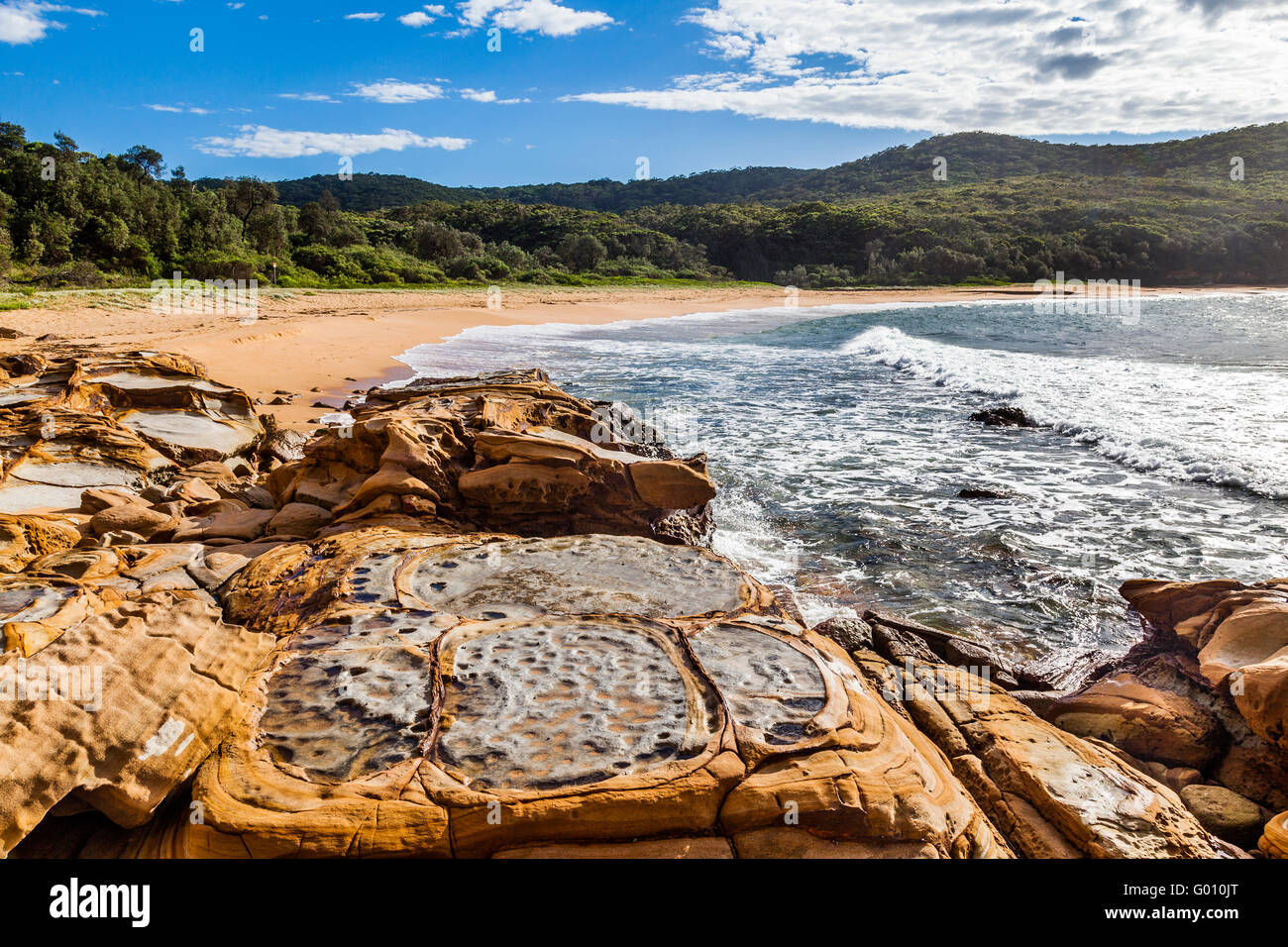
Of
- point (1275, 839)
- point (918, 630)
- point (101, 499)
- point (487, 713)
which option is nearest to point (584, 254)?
point (101, 499)

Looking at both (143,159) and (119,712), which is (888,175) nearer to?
(143,159)

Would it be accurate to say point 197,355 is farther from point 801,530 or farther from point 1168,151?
point 1168,151

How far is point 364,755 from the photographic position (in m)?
2.32

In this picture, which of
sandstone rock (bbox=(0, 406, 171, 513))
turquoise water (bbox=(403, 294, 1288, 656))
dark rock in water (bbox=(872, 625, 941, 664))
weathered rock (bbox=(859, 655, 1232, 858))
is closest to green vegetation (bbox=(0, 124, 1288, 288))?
turquoise water (bbox=(403, 294, 1288, 656))

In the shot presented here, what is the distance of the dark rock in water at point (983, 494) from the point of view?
816 centimetres

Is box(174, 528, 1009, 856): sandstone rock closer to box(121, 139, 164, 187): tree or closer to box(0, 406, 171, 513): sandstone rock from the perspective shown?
box(0, 406, 171, 513): sandstone rock

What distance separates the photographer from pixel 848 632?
14.0ft

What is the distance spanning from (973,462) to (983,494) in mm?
1800

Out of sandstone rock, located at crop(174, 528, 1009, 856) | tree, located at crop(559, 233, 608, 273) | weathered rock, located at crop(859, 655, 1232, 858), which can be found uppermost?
tree, located at crop(559, 233, 608, 273)

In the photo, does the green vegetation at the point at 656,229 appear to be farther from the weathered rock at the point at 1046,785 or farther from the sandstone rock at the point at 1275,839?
the sandstone rock at the point at 1275,839

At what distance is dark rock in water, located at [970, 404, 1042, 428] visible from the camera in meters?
12.1

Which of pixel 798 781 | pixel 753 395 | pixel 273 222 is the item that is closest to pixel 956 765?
pixel 798 781

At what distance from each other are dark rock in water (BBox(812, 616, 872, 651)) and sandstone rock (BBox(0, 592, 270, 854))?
119 inches

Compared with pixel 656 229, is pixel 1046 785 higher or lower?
lower
